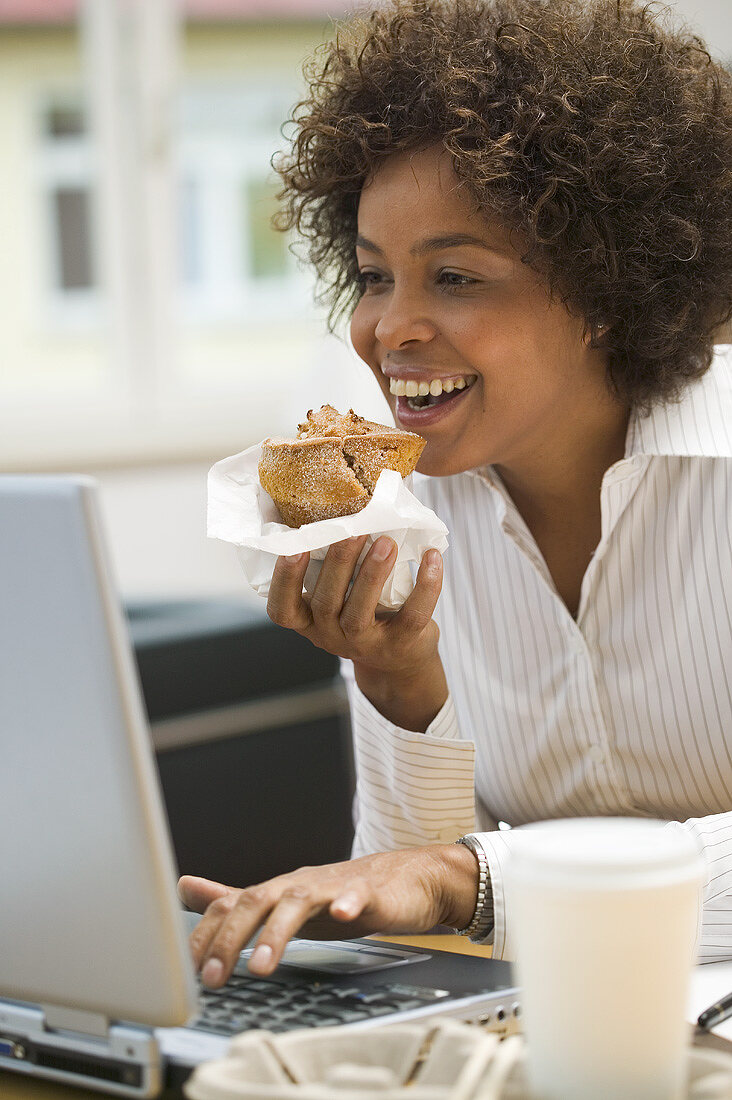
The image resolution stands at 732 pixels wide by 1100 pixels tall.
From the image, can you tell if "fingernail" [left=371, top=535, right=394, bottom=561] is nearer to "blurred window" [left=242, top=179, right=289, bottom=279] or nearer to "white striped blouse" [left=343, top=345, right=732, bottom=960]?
"white striped blouse" [left=343, top=345, right=732, bottom=960]

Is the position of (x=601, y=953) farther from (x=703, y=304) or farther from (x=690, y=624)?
(x=703, y=304)

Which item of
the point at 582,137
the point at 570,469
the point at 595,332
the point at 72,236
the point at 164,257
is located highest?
the point at 72,236

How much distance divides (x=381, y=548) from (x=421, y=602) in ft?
0.30

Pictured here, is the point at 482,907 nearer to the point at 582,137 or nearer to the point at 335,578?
the point at 335,578

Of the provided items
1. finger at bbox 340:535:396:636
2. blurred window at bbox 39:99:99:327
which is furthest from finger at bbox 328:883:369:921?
blurred window at bbox 39:99:99:327

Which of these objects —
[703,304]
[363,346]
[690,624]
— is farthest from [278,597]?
[703,304]

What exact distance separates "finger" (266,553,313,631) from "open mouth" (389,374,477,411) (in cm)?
26

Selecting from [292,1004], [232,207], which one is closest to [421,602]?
[292,1004]

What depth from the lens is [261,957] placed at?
2.70 ft

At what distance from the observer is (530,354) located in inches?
53.6

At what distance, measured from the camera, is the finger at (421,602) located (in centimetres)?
122

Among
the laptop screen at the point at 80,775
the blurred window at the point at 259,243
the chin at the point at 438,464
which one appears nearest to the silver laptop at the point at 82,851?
the laptop screen at the point at 80,775

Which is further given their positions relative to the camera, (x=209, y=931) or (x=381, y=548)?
(x=381, y=548)

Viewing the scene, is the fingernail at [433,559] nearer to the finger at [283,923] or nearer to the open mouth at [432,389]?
the open mouth at [432,389]
